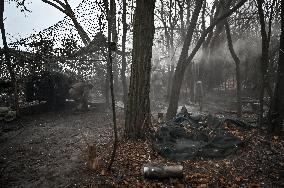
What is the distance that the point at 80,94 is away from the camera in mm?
14391

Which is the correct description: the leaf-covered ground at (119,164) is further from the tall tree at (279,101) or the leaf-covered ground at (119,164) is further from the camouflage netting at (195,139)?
the tall tree at (279,101)

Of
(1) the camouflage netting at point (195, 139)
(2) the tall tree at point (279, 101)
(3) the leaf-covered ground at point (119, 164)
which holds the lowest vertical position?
(3) the leaf-covered ground at point (119, 164)

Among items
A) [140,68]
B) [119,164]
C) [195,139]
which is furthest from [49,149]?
[195,139]

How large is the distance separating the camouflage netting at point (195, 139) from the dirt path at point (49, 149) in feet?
6.35

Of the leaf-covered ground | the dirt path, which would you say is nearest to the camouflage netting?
the leaf-covered ground

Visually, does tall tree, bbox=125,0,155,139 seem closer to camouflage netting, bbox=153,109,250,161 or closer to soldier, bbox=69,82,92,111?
camouflage netting, bbox=153,109,250,161

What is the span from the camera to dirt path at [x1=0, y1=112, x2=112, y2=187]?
5961 mm

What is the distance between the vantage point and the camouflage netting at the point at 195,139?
703 centimetres

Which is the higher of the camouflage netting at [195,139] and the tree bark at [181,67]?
the tree bark at [181,67]

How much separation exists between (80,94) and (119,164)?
27.7 feet

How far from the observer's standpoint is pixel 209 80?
2262 cm

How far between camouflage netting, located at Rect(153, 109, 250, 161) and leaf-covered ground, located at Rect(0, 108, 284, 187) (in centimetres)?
21

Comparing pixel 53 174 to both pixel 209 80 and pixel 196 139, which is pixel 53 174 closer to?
pixel 196 139

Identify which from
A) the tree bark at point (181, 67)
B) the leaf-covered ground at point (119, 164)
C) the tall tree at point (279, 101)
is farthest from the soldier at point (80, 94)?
Answer: the tall tree at point (279, 101)
